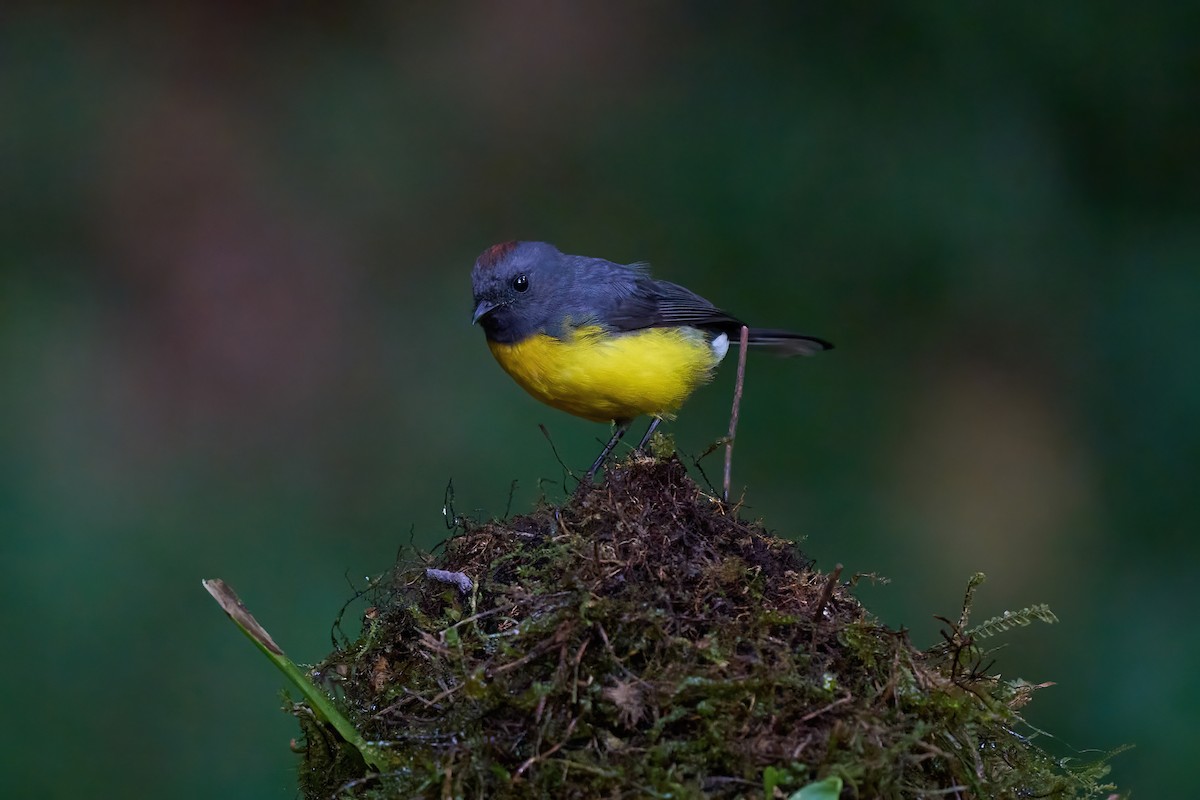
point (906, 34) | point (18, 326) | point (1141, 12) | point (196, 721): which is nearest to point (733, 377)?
point (906, 34)

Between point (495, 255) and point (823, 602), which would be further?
point (495, 255)

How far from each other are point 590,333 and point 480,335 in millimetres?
2903

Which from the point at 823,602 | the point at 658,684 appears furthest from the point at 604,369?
the point at 658,684

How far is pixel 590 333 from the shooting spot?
4.90m

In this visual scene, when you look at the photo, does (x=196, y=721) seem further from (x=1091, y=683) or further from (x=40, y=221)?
(x=1091, y=683)

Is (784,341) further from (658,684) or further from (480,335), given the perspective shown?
(658,684)

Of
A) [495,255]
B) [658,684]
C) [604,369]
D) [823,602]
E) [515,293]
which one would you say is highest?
[495,255]

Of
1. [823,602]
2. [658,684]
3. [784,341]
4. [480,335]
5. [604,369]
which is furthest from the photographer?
[480,335]

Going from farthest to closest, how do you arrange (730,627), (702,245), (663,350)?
(702,245) < (663,350) < (730,627)

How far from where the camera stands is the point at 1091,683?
5.92 m

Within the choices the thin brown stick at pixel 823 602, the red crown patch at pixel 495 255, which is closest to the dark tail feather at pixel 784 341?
the red crown patch at pixel 495 255

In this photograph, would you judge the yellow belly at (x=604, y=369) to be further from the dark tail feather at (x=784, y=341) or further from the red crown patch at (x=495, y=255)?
the dark tail feather at (x=784, y=341)

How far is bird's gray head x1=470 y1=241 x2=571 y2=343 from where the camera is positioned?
16.2 ft

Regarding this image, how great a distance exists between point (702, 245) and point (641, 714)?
5732 millimetres
